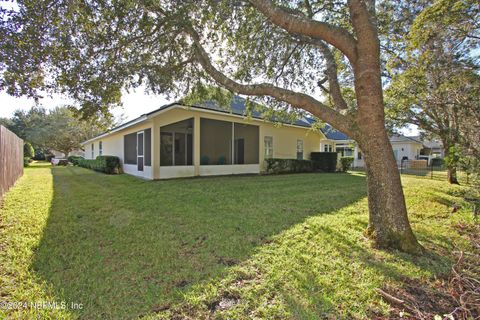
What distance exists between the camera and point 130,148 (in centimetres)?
1445

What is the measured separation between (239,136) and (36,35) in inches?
405

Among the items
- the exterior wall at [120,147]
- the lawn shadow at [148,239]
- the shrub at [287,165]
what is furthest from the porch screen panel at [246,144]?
the lawn shadow at [148,239]

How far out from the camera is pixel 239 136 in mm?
14086

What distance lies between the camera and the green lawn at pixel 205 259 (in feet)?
7.81

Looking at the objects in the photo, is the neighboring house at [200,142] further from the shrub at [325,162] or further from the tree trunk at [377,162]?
the tree trunk at [377,162]

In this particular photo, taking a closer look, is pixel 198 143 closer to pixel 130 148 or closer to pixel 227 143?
pixel 227 143

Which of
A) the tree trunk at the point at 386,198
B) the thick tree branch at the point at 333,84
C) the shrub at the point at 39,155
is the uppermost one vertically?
the thick tree branch at the point at 333,84

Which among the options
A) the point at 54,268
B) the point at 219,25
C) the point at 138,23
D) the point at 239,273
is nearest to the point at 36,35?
the point at 138,23

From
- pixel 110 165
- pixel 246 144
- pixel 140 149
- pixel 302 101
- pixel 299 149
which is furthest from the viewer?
pixel 299 149

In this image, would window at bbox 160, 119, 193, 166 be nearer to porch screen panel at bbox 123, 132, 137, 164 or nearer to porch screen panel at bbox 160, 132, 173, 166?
porch screen panel at bbox 160, 132, 173, 166

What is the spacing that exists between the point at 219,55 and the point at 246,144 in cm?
704

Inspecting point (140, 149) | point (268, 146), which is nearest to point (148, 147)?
point (140, 149)

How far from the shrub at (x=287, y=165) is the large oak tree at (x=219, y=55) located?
266 inches

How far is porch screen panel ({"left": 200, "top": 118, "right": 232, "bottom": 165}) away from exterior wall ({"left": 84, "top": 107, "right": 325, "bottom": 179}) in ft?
1.68
